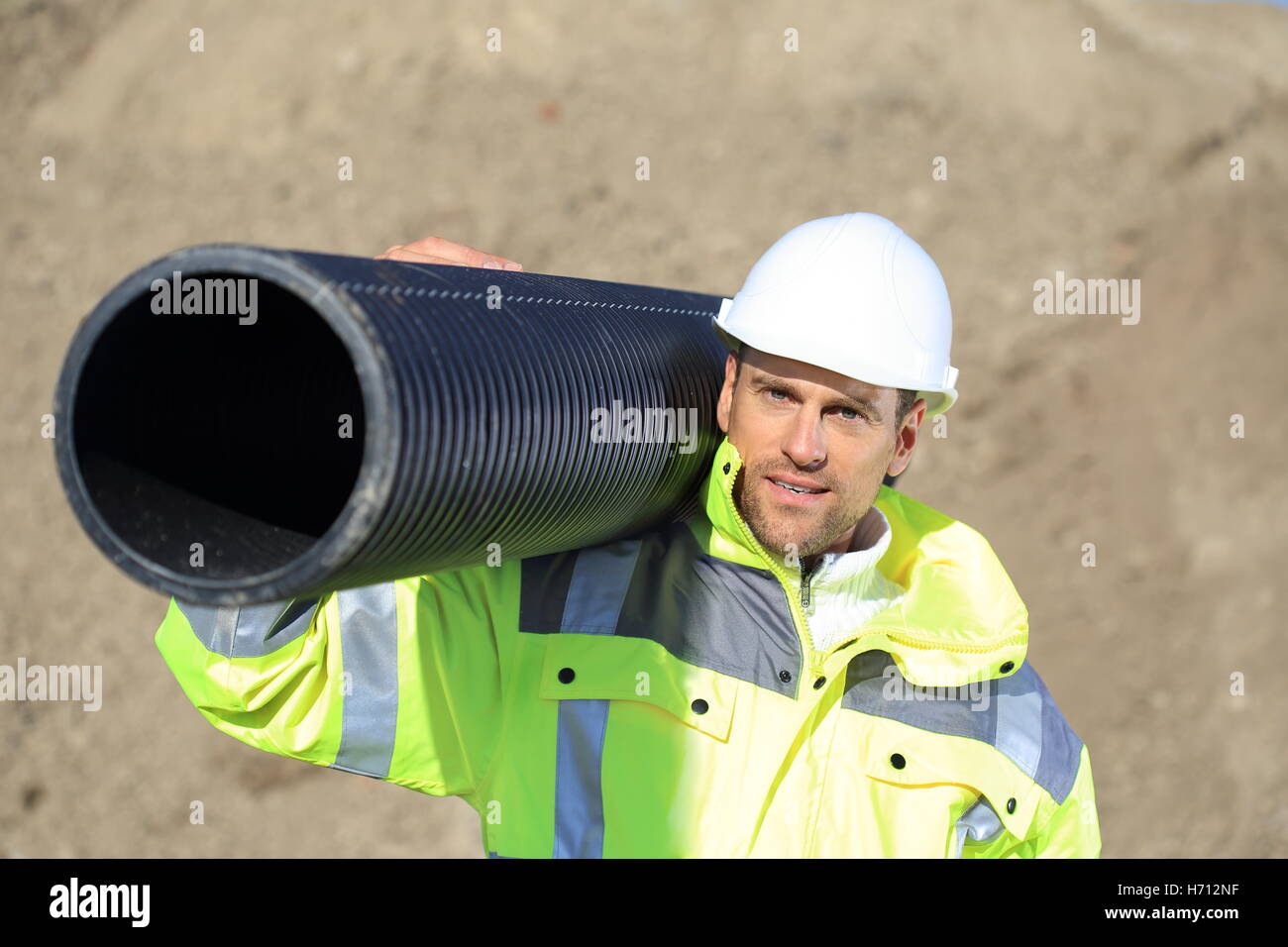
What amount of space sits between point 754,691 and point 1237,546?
8.37 metres

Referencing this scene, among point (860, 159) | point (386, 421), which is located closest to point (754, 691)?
point (386, 421)

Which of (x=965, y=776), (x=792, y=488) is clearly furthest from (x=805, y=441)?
(x=965, y=776)

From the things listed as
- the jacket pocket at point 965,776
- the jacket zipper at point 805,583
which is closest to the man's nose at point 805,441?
the jacket zipper at point 805,583

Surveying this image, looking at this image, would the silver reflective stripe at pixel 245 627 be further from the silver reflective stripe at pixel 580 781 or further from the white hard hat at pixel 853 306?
the white hard hat at pixel 853 306

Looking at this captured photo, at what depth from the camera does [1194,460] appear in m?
9.97

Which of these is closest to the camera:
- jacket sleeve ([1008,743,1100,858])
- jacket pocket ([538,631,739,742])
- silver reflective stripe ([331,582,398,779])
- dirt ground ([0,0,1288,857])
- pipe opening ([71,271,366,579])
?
pipe opening ([71,271,366,579])

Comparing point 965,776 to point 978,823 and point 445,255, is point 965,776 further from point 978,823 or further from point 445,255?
→ point 445,255

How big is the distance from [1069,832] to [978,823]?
0.31 metres

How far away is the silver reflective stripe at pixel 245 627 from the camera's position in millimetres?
2492

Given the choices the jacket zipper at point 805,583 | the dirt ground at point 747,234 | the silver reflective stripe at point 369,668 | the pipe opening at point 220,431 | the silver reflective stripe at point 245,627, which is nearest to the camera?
the pipe opening at point 220,431

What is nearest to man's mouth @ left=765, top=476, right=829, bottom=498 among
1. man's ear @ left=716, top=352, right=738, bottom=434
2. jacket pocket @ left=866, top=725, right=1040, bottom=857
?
man's ear @ left=716, top=352, right=738, bottom=434

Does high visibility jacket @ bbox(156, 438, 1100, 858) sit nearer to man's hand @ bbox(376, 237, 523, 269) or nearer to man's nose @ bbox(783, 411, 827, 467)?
man's nose @ bbox(783, 411, 827, 467)

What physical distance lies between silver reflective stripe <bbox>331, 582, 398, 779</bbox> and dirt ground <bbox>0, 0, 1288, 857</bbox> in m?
5.15

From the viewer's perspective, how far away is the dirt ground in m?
8.15
